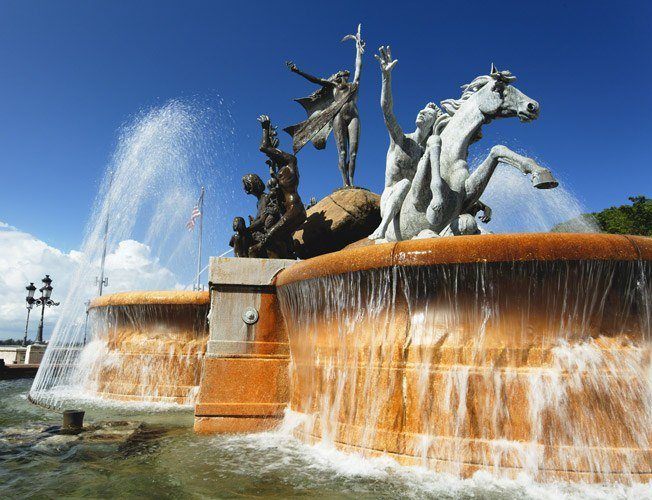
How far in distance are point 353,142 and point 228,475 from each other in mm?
10561

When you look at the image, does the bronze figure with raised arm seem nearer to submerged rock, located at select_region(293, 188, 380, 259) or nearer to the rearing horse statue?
submerged rock, located at select_region(293, 188, 380, 259)

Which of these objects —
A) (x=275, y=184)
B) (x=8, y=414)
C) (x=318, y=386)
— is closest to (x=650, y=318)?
(x=318, y=386)

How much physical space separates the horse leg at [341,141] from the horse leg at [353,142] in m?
0.13

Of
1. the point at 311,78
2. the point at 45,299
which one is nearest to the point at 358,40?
the point at 311,78

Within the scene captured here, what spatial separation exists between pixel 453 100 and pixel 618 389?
5.11m

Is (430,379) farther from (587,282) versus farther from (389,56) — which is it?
(389,56)

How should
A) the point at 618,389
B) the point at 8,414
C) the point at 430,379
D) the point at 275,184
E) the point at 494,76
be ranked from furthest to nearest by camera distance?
the point at 275,184
the point at 8,414
the point at 494,76
the point at 430,379
the point at 618,389

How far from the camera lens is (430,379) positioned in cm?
423

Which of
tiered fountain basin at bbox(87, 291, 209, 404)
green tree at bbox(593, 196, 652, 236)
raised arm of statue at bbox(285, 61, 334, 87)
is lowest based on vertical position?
tiered fountain basin at bbox(87, 291, 209, 404)

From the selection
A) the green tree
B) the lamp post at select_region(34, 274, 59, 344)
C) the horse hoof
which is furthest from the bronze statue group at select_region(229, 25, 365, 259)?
the green tree

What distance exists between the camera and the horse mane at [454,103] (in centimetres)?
716

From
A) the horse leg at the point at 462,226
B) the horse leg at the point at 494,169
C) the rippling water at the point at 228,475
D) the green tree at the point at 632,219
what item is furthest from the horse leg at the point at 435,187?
the green tree at the point at 632,219

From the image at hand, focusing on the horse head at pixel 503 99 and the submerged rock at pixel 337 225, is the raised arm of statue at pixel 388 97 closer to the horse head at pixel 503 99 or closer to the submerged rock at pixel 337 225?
the horse head at pixel 503 99

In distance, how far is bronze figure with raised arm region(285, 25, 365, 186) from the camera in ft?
42.9
